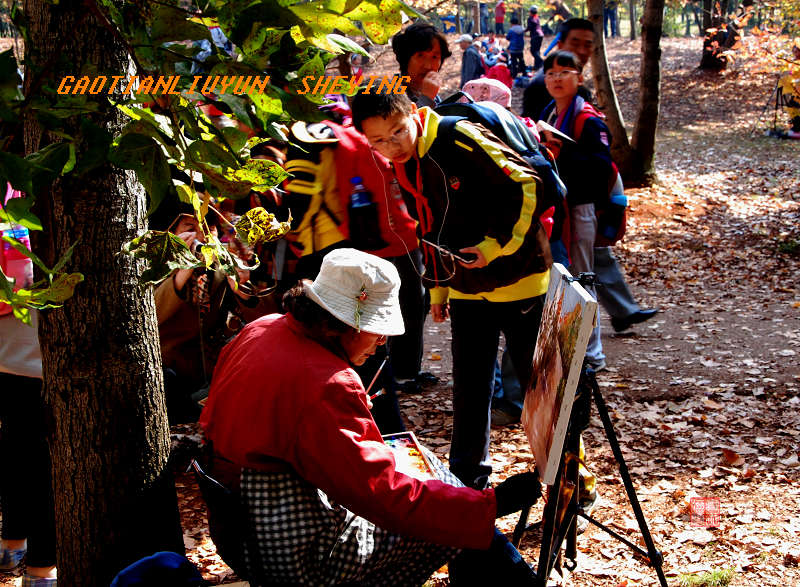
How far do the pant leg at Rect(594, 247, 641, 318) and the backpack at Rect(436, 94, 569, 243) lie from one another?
2.72m

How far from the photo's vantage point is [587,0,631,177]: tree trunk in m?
11.6

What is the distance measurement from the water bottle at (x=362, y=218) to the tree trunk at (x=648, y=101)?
28.0ft

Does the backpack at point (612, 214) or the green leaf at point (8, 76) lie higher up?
the green leaf at point (8, 76)

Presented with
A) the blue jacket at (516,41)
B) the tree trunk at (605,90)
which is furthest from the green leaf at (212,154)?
the blue jacket at (516,41)

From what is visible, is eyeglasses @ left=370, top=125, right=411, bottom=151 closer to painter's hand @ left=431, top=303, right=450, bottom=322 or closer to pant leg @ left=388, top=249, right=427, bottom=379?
painter's hand @ left=431, top=303, right=450, bottom=322

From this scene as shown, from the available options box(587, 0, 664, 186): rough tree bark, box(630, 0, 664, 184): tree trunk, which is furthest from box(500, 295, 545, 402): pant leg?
box(630, 0, 664, 184): tree trunk

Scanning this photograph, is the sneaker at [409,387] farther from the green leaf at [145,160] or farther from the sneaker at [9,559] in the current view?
the green leaf at [145,160]

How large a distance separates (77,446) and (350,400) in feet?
3.78

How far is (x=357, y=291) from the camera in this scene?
109 inches

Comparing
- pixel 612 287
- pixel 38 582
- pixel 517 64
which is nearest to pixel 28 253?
pixel 38 582

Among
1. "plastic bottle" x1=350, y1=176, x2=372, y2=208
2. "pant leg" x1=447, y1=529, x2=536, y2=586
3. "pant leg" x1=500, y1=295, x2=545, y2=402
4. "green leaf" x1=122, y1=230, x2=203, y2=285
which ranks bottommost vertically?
"pant leg" x1=447, y1=529, x2=536, y2=586

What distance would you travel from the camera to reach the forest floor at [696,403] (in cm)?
394

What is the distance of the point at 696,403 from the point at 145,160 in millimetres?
4693

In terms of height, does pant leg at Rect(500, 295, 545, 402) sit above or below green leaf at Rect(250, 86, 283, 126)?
below
